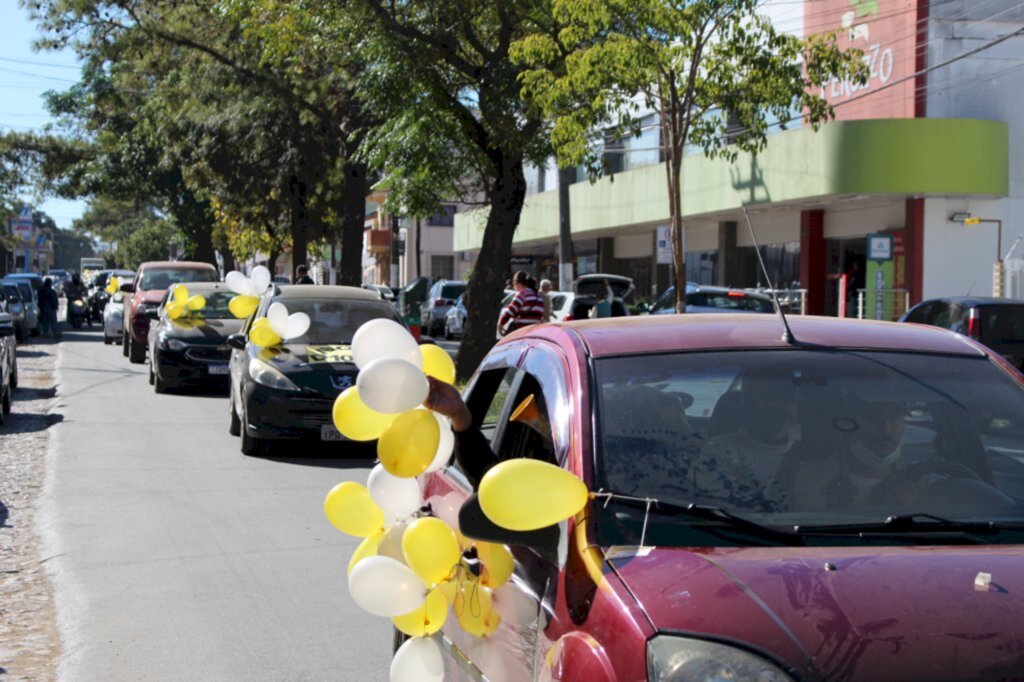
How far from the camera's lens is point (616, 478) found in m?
3.64

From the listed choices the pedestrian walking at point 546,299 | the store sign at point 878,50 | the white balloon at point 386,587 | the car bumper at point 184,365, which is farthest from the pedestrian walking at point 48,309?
the white balloon at point 386,587

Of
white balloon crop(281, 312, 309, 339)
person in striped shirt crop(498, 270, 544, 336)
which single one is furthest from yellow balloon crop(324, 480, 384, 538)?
person in striped shirt crop(498, 270, 544, 336)

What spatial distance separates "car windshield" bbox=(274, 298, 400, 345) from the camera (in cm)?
1450

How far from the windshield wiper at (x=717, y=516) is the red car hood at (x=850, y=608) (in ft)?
0.55

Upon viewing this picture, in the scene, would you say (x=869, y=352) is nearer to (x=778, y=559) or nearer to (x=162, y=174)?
(x=778, y=559)

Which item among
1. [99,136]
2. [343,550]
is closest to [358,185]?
[343,550]

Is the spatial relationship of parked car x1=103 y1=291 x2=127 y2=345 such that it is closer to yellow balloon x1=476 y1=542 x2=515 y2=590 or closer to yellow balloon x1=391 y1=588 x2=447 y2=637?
yellow balloon x1=391 y1=588 x2=447 y2=637

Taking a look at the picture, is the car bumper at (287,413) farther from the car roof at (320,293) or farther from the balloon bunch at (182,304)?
the balloon bunch at (182,304)

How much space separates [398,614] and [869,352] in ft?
5.38

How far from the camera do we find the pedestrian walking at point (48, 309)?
38688 millimetres

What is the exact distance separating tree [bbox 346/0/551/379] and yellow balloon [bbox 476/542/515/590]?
1554 centimetres

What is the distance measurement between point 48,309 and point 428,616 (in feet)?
121

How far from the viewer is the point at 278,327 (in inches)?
542

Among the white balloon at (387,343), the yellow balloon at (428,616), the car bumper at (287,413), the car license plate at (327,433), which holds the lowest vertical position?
the car license plate at (327,433)
